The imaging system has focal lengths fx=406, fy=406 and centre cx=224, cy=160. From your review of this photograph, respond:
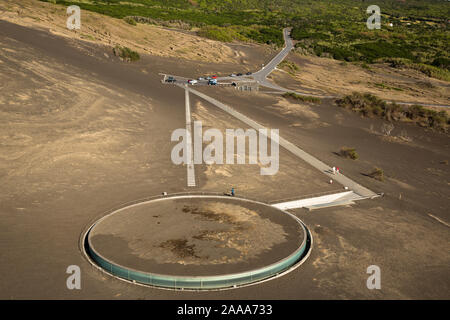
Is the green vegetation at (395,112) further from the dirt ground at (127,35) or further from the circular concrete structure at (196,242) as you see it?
the circular concrete structure at (196,242)

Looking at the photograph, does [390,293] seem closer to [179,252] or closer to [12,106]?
[179,252]

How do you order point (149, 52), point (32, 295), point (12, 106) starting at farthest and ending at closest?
1. point (149, 52)
2. point (12, 106)
3. point (32, 295)

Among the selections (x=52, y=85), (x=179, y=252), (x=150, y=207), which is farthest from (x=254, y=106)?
(x=179, y=252)

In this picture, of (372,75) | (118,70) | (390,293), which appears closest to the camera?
(390,293)

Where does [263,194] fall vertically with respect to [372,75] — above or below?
below

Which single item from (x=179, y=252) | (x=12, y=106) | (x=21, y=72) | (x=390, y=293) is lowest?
(x=390, y=293)

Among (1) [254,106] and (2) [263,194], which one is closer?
(2) [263,194]

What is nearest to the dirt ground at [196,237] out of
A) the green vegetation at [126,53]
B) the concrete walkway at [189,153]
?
the concrete walkway at [189,153]
